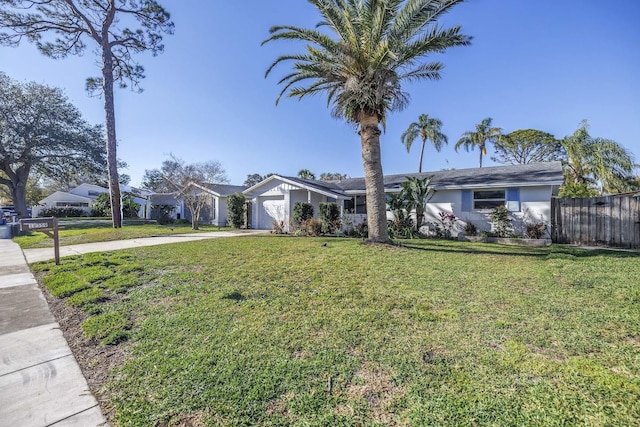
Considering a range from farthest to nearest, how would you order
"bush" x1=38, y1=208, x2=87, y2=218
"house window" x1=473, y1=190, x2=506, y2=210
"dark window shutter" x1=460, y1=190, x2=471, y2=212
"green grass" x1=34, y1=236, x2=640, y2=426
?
"bush" x1=38, y1=208, x2=87, y2=218, "dark window shutter" x1=460, y1=190, x2=471, y2=212, "house window" x1=473, y1=190, x2=506, y2=210, "green grass" x1=34, y1=236, x2=640, y2=426

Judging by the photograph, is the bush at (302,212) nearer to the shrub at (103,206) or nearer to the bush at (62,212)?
the shrub at (103,206)

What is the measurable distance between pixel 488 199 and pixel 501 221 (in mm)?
1649

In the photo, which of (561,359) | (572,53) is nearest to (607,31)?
(572,53)

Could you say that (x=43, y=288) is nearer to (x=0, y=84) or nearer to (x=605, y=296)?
(x=605, y=296)

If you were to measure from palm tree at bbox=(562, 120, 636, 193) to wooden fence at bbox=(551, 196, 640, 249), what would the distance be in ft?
33.7

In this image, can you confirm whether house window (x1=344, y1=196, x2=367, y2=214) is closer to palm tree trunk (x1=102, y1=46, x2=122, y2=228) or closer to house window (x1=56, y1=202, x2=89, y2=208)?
palm tree trunk (x1=102, y1=46, x2=122, y2=228)

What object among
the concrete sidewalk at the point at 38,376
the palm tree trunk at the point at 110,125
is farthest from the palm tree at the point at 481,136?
the concrete sidewalk at the point at 38,376

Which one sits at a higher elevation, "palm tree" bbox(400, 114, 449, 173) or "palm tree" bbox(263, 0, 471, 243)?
"palm tree" bbox(400, 114, 449, 173)

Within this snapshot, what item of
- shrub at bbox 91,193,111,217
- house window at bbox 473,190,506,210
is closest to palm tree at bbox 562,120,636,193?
house window at bbox 473,190,506,210

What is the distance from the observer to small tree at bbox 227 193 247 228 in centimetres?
1958

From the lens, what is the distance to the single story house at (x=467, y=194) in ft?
41.6

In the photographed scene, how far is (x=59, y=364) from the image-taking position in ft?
9.74

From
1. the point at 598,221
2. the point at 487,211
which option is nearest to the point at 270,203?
the point at 487,211

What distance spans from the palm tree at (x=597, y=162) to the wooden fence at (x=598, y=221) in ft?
33.7
